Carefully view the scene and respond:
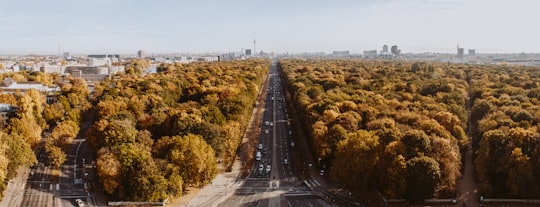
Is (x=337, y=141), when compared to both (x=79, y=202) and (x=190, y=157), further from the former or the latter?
(x=79, y=202)

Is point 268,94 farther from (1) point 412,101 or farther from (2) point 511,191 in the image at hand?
(2) point 511,191

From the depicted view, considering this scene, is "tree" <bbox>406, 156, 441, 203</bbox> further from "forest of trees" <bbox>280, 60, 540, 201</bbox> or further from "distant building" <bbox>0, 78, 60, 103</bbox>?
"distant building" <bbox>0, 78, 60, 103</bbox>

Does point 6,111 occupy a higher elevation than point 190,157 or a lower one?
higher

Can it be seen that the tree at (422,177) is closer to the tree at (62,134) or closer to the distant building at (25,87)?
the tree at (62,134)

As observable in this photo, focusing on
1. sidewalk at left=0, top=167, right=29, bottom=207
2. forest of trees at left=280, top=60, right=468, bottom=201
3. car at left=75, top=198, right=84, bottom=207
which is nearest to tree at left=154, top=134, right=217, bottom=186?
car at left=75, top=198, right=84, bottom=207

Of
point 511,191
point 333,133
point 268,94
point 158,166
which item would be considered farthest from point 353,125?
Answer: point 268,94

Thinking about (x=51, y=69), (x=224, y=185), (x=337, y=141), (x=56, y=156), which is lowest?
(x=224, y=185)

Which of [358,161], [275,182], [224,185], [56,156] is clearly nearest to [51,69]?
[56,156]

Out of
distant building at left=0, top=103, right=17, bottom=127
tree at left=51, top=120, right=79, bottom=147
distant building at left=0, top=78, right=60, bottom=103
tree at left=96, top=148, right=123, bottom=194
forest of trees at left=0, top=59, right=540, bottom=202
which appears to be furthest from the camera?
distant building at left=0, top=78, right=60, bottom=103

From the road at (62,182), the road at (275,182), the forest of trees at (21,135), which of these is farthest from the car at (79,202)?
the road at (275,182)
